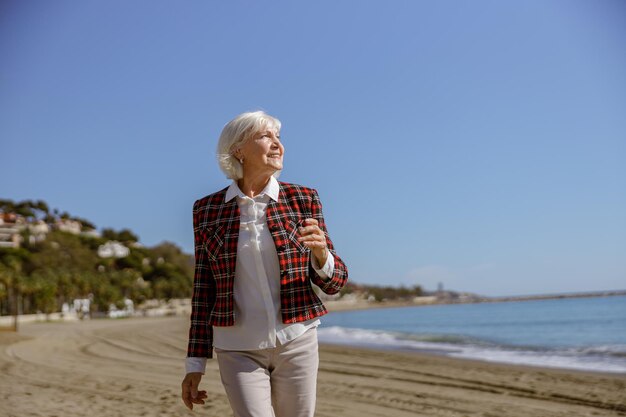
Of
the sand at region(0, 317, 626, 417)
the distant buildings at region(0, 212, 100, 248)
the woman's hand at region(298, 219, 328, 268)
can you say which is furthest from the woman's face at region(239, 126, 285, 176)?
the distant buildings at region(0, 212, 100, 248)

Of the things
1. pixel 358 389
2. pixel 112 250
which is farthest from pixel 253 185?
pixel 112 250

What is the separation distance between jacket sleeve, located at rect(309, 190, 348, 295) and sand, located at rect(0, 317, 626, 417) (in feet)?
13.4

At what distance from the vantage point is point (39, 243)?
95.2m

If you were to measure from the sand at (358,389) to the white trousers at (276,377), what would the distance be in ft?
13.2

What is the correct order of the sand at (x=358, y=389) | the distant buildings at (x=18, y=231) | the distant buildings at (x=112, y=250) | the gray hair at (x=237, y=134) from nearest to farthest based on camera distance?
the gray hair at (x=237, y=134) < the sand at (x=358, y=389) < the distant buildings at (x=18, y=231) < the distant buildings at (x=112, y=250)

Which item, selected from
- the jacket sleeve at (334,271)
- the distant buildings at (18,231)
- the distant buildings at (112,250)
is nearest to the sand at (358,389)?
the jacket sleeve at (334,271)

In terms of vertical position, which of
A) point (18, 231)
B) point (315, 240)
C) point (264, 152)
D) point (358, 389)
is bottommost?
point (358, 389)

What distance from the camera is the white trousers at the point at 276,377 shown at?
84.2 inches

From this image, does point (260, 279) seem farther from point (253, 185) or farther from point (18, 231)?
point (18, 231)

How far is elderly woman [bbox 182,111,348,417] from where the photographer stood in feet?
7.12

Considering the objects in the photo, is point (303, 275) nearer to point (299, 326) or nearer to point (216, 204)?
point (299, 326)

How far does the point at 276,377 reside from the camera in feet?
7.23

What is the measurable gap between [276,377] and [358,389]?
5.94 metres

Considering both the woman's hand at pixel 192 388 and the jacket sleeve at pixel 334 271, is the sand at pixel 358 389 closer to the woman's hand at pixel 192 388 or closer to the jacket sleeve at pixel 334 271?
the woman's hand at pixel 192 388
